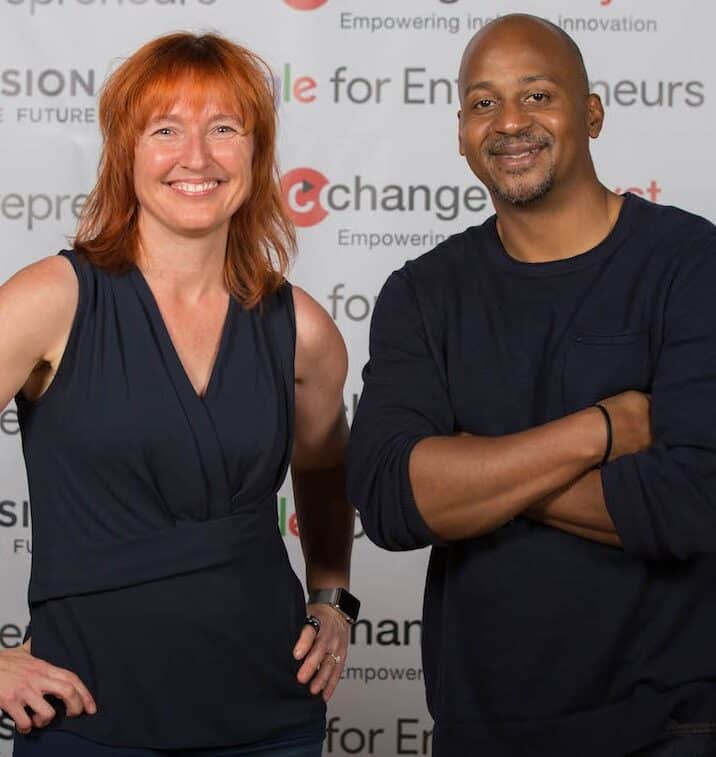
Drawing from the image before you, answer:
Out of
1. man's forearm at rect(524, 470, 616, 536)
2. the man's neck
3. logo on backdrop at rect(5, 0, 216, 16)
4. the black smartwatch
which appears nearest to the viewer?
man's forearm at rect(524, 470, 616, 536)

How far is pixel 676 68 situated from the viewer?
349cm

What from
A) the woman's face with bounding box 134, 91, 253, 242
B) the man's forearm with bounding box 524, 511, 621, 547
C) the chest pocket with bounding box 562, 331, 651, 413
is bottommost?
the man's forearm with bounding box 524, 511, 621, 547

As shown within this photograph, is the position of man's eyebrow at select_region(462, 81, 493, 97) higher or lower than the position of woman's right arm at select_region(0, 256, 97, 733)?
higher

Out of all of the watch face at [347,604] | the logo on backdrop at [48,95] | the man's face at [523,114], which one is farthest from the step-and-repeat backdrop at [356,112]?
the man's face at [523,114]

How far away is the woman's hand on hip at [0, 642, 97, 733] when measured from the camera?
1.81 metres

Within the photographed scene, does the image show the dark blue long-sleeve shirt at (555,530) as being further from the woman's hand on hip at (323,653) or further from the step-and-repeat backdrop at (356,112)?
the step-and-repeat backdrop at (356,112)

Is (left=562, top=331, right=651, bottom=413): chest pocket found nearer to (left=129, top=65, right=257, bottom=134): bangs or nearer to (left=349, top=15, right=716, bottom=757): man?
(left=349, top=15, right=716, bottom=757): man

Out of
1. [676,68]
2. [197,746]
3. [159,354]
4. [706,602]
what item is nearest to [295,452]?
[159,354]

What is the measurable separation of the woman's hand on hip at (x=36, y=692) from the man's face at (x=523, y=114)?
90 cm

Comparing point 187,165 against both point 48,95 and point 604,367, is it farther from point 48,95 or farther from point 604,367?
point 48,95

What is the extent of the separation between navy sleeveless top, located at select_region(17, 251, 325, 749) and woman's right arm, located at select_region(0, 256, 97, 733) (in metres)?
0.02

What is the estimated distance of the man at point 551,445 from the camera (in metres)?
1.76

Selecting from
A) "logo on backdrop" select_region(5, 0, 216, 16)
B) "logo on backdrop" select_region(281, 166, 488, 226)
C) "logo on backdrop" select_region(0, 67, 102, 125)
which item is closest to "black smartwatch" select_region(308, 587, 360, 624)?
"logo on backdrop" select_region(281, 166, 488, 226)

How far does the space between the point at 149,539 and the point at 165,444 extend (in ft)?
0.43
